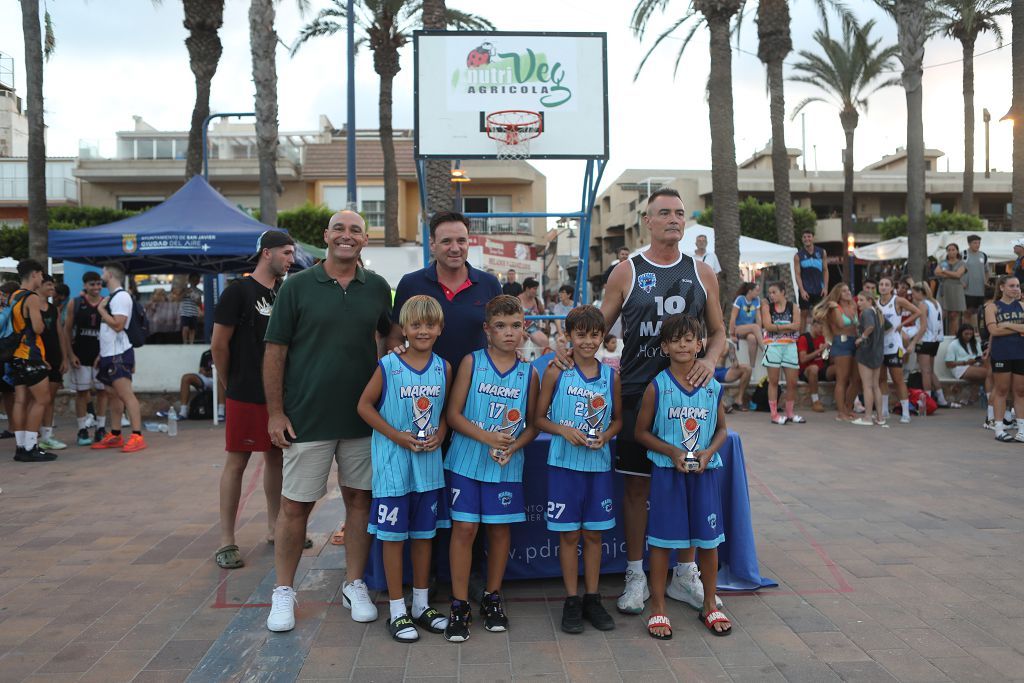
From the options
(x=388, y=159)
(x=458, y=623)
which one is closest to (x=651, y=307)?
(x=458, y=623)

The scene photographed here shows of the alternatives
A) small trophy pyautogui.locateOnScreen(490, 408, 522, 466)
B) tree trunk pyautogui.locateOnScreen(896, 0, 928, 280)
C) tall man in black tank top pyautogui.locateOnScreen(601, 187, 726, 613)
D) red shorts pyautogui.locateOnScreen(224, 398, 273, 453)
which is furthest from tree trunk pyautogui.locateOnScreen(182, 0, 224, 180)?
small trophy pyautogui.locateOnScreen(490, 408, 522, 466)

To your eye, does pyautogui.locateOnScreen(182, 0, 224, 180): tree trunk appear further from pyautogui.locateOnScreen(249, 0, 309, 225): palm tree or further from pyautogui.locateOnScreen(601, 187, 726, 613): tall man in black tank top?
pyautogui.locateOnScreen(601, 187, 726, 613): tall man in black tank top

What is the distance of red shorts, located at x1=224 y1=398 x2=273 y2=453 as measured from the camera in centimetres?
489

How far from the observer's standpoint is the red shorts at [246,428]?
4.89 metres

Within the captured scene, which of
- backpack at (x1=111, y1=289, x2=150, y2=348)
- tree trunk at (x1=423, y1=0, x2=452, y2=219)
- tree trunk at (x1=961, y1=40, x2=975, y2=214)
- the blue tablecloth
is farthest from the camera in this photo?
tree trunk at (x1=961, y1=40, x2=975, y2=214)

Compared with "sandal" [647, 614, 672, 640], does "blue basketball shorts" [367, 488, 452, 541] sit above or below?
above

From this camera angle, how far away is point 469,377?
3902mm

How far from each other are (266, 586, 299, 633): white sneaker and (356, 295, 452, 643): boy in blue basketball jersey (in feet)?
1.67

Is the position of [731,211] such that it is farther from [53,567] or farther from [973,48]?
[973,48]

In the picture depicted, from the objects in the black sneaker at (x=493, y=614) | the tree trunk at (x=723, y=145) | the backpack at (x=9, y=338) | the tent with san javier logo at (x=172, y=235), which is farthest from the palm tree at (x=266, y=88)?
the black sneaker at (x=493, y=614)

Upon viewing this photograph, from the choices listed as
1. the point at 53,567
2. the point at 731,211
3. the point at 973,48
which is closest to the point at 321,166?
the point at 731,211

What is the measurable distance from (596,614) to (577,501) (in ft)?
1.86

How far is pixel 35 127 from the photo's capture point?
15523 millimetres

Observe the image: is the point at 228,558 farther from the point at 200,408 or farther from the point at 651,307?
the point at 200,408
